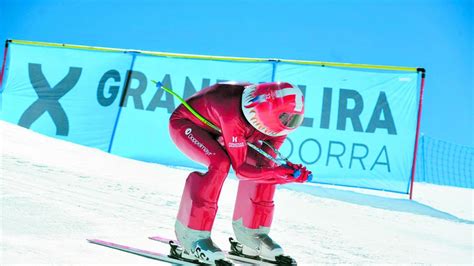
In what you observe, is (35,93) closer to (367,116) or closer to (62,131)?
(62,131)

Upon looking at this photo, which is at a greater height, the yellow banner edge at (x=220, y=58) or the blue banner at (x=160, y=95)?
the yellow banner edge at (x=220, y=58)

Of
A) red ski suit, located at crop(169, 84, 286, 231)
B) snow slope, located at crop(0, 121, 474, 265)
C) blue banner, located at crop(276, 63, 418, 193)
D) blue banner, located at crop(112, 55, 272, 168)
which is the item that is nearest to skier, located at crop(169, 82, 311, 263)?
red ski suit, located at crop(169, 84, 286, 231)

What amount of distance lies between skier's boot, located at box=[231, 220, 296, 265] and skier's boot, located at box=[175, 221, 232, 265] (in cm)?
45

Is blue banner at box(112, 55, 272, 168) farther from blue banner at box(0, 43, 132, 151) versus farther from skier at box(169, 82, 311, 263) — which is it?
skier at box(169, 82, 311, 263)

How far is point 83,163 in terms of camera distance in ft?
23.4

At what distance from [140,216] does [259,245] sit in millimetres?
1478

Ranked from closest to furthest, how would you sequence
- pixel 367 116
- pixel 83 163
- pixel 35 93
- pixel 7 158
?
pixel 7 158
pixel 83 163
pixel 367 116
pixel 35 93

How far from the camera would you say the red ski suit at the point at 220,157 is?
325 centimetres

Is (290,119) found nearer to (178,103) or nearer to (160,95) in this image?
(178,103)

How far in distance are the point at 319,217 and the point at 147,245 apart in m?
2.92

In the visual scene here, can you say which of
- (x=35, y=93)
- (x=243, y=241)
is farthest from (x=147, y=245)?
(x=35, y=93)

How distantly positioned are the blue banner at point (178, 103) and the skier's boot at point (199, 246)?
258 inches

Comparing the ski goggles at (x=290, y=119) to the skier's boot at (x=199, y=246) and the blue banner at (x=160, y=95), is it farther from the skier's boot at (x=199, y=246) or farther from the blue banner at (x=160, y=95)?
the blue banner at (x=160, y=95)

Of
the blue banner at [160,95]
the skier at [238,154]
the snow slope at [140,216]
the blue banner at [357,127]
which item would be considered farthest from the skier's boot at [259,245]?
the blue banner at [160,95]
